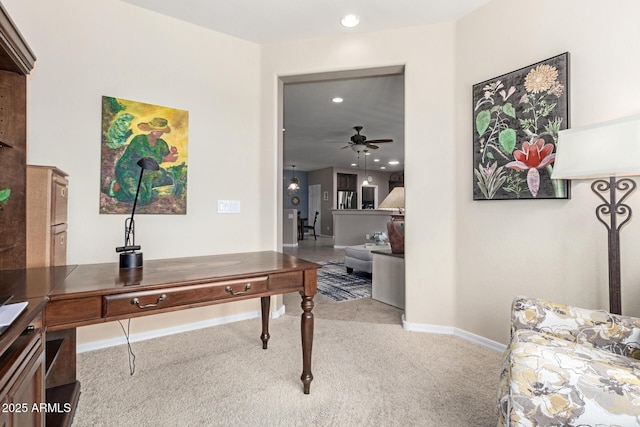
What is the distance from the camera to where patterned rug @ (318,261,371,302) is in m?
3.97

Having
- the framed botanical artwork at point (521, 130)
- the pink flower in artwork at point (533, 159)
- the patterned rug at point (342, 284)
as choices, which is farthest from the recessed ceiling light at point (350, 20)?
the patterned rug at point (342, 284)

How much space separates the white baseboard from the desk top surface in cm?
148

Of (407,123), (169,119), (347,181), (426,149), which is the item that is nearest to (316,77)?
(407,123)

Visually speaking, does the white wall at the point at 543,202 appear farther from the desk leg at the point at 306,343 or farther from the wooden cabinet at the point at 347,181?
the wooden cabinet at the point at 347,181

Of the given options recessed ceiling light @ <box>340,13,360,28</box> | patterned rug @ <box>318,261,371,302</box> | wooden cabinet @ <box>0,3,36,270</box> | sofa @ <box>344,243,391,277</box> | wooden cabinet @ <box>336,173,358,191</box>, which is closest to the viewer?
wooden cabinet @ <box>0,3,36,270</box>

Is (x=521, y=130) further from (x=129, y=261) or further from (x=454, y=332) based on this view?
(x=129, y=261)

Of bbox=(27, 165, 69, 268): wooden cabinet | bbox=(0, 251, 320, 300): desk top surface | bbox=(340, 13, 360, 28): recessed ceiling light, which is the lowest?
bbox=(0, 251, 320, 300): desk top surface

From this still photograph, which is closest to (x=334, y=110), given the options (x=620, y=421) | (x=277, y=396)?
(x=277, y=396)

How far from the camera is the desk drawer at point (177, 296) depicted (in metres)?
1.32

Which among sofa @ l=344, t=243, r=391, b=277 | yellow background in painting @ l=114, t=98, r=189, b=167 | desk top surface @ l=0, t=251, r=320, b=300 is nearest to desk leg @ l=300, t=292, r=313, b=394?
desk top surface @ l=0, t=251, r=320, b=300

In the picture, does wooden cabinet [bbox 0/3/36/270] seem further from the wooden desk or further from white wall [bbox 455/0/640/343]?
white wall [bbox 455/0/640/343]

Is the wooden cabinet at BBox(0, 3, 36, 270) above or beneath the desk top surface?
above

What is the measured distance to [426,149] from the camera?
276 cm

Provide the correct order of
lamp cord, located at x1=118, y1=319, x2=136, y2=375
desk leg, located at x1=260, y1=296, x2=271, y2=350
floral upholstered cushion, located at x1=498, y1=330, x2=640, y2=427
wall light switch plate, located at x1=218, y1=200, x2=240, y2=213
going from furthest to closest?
wall light switch plate, located at x1=218, y1=200, x2=240, y2=213, desk leg, located at x1=260, y1=296, x2=271, y2=350, lamp cord, located at x1=118, y1=319, x2=136, y2=375, floral upholstered cushion, located at x1=498, y1=330, x2=640, y2=427
